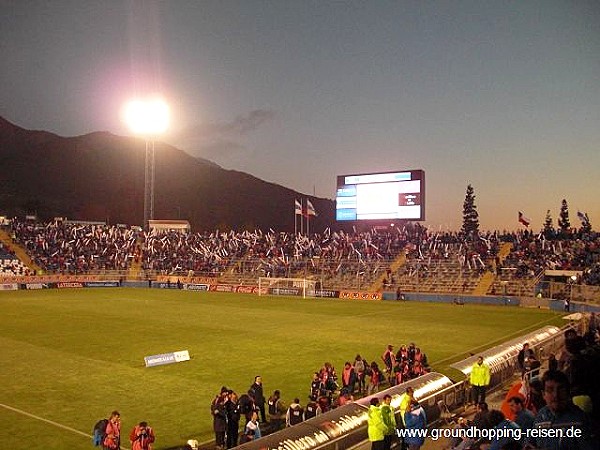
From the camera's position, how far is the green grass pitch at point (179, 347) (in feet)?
51.6

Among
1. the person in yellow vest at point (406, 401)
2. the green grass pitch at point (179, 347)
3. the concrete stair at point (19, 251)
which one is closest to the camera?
the person in yellow vest at point (406, 401)

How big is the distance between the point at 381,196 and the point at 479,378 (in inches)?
1754

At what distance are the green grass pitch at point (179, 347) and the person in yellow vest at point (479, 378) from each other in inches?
227

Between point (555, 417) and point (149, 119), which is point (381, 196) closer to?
point (149, 119)

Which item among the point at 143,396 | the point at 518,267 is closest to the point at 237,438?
the point at 143,396

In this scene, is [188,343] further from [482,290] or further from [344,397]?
[482,290]

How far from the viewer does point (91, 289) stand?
64000mm

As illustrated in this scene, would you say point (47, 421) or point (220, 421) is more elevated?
point (220, 421)

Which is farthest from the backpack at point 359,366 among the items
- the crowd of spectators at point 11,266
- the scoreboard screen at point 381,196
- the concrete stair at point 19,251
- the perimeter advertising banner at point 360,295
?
the concrete stair at point 19,251

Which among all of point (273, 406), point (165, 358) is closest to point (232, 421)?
point (273, 406)

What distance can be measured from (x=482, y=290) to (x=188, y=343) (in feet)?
108

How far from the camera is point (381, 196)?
2301 inches

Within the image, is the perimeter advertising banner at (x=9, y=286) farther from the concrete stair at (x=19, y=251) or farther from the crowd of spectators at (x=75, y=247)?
the crowd of spectators at (x=75, y=247)

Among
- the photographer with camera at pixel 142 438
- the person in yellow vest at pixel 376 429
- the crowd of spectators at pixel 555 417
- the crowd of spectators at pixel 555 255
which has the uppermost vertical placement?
the crowd of spectators at pixel 555 255
